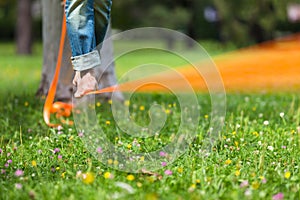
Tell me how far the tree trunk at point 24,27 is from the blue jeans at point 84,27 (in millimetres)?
14642

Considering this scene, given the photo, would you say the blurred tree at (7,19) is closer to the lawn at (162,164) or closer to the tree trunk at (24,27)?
the tree trunk at (24,27)

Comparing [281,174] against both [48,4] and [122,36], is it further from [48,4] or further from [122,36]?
[48,4]

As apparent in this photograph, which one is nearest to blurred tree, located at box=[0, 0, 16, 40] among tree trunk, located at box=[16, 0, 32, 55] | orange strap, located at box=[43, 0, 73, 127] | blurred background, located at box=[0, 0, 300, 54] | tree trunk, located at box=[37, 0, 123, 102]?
blurred background, located at box=[0, 0, 300, 54]

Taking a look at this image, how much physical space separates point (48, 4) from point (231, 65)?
27.9 ft

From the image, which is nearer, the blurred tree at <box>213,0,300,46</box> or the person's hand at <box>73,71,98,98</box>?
the person's hand at <box>73,71,98,98</box>

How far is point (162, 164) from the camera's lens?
318cm

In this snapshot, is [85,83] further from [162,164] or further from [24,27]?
[24,27]

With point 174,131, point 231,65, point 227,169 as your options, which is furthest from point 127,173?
point 231,65

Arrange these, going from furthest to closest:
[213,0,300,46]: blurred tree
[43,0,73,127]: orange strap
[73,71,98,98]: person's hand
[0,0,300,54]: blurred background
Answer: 1. [0,0,300,54]: blurred background
2. [213,0,300,46]: blurred tree
3. [43,0,73,127]: orange strap
4. [73,71,98,98]: person's hand

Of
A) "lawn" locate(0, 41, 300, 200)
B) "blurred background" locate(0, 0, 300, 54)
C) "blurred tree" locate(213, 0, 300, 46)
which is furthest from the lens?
"blurred background" locate(0, 0, 300, 54)

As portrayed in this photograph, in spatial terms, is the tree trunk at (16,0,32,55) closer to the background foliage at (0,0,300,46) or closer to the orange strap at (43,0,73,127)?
the background foliage at (0,0,300,46)

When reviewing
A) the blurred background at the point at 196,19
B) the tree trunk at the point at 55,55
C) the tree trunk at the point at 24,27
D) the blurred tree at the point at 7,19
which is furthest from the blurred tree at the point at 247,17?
the tree trunk at the point at 55,55

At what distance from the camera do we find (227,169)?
3107 millimetres

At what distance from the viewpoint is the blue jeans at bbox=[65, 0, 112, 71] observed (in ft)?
11.1
